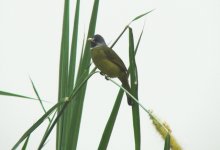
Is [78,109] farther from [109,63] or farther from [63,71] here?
[109,63]

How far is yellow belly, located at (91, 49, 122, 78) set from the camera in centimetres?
119

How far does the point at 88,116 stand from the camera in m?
2.34

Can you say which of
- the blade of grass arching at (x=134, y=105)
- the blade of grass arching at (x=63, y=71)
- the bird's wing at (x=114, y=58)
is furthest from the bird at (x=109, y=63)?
the blade of grass arching at (x=134, y=105)

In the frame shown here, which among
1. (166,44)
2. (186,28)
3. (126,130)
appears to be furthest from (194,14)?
(126,130)

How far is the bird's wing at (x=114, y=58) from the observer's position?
118 centimetres

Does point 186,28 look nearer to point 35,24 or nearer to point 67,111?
point 35,24

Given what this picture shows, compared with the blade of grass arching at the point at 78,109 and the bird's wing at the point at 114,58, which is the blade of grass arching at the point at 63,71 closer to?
the blade of grass arching at the point at 78,109

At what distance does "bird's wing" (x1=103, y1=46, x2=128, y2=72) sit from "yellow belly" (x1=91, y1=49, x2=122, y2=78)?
0.01 metres

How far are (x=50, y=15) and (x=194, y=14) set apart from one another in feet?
3.19

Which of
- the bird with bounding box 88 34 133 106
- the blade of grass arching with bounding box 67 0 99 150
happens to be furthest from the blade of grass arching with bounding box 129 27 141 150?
the bird with bounding box 88 34 133 106

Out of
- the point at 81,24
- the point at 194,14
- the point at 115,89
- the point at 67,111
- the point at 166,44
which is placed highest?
the point at 81,24

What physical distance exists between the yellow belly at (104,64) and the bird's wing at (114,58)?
0.04 feet

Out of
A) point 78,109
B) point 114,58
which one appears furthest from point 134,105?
point 114,58

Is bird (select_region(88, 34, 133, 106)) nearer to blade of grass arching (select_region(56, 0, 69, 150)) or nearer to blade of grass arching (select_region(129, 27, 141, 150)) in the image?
blade of grass arching (select_region(56, 0, 69, 150))
